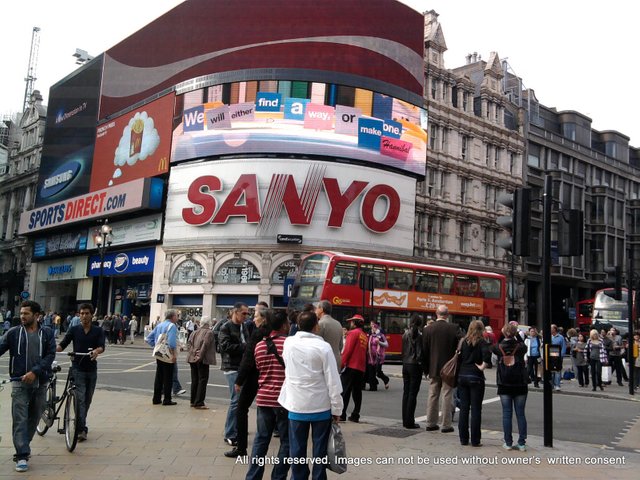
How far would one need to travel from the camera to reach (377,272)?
2592cm

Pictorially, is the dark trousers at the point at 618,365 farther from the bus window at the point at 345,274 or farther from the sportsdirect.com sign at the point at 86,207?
the sportsdirect.com sign at the point at 86,207

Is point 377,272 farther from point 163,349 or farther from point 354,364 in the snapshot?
point 354,364

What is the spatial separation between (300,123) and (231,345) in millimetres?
32114

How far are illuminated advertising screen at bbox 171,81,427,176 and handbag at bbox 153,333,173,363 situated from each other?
29.1 m

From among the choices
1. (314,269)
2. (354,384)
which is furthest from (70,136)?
(354,384)

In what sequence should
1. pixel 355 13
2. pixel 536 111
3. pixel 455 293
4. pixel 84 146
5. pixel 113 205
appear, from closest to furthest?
pixel 455 293 → pixel 355 13 → pixel 113 205 → pixel 84 146 → pixel 536 111

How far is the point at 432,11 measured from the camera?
49.1m

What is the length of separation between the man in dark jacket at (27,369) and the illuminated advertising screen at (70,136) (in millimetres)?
47623

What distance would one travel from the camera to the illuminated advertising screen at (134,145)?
4525 cm

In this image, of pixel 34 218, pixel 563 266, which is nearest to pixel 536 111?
pixel 563 266

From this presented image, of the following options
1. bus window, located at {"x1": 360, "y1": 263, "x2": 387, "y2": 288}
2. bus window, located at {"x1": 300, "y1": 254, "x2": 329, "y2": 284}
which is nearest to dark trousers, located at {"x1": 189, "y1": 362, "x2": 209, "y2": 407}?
bus window, located at {"x1": 300, "y1": 254, "x2": 329, "y2": 284}

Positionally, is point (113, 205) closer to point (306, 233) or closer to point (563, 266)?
point (306, 233)

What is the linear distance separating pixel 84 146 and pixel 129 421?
4878cm

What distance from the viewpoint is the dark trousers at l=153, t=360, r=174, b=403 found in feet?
39.4
